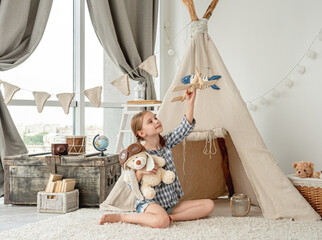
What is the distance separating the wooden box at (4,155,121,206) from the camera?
8.75 ft

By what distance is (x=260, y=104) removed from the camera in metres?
3.37

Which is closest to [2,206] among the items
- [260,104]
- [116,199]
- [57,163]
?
[57,163]

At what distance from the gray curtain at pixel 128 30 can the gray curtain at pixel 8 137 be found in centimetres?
118

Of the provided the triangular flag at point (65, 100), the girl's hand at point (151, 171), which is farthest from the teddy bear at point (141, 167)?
the triangular flag at point (65, 100)

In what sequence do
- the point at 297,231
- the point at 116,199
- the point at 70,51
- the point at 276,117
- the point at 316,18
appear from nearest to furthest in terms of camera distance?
the point at 297,231, the point at 116,199, the point at 316,18, the point at 276,117, the point at 70,51

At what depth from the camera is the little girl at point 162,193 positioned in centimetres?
205

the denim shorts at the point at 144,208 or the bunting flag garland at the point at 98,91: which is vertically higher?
the bunting flag garland at the point at 98,91

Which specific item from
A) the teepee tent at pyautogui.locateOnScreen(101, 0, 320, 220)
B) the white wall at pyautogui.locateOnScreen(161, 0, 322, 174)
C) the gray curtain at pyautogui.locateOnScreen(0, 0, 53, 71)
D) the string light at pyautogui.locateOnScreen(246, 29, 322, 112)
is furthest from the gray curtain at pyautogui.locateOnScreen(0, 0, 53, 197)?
the string light at pyautogui.locateOnScreen(246, 29, 322, 112)

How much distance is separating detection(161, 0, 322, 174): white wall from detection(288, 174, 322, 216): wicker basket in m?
0.64

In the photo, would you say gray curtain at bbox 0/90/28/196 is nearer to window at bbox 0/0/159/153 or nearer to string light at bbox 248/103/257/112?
window at bbox 0/0/159/153

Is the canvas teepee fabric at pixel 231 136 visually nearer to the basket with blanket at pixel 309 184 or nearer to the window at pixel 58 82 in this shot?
the basket with blanket at pixel 309 184

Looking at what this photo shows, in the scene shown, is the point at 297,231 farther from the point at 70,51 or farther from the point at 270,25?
the point at 70,51

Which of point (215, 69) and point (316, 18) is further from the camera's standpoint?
point (316, 18)

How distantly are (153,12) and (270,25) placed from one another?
55.9 inches
